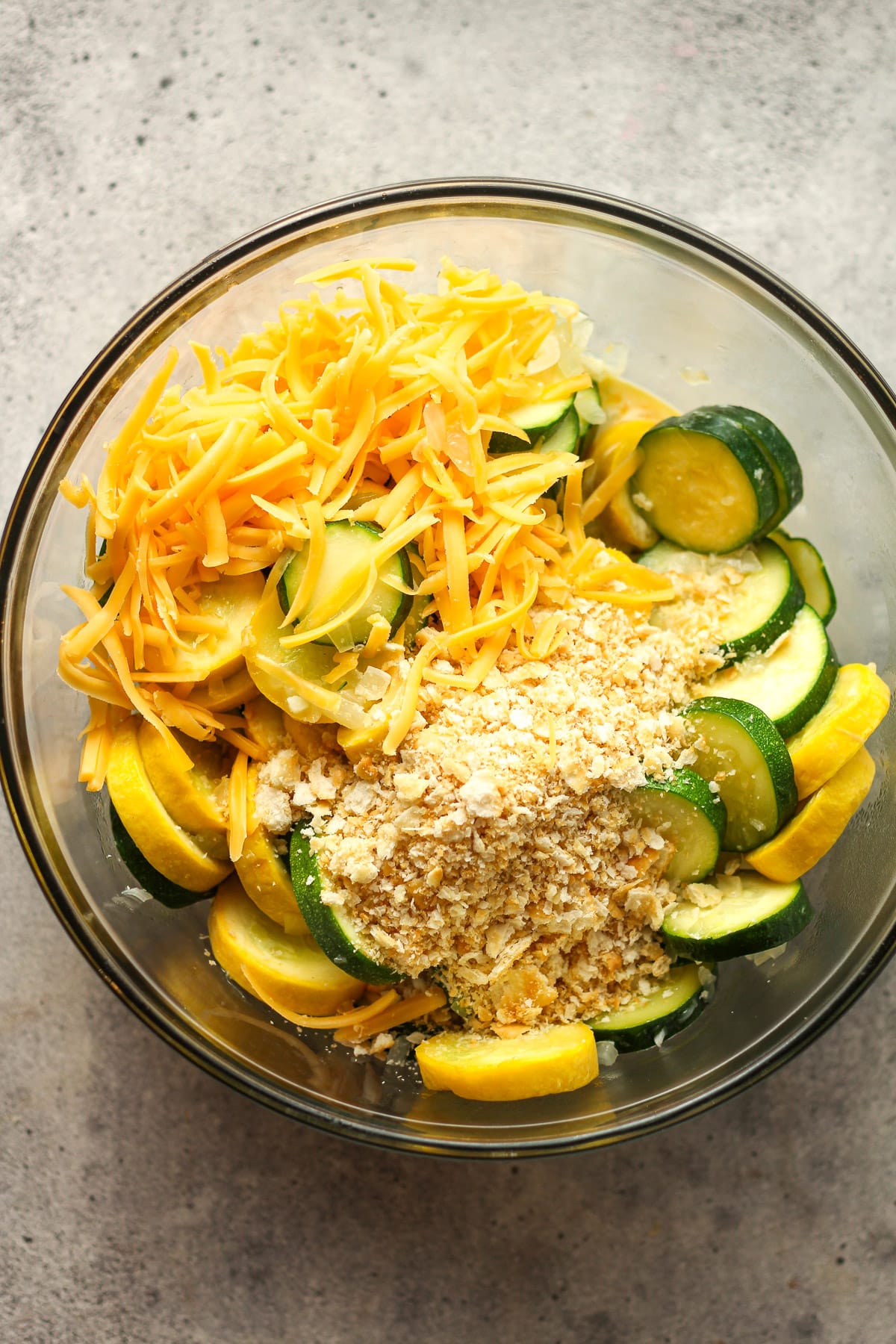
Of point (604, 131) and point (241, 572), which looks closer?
point (241, 572)

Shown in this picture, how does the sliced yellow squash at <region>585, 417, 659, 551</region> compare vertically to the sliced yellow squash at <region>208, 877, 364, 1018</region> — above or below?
above

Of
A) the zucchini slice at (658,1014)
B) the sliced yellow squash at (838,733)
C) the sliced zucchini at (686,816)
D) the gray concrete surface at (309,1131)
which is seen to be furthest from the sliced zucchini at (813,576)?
the zucchini slice at (658,1014)

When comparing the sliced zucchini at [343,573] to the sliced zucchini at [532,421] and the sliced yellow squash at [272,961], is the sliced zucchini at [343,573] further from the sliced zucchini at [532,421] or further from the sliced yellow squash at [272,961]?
the sliced yellow squash at [272,961]

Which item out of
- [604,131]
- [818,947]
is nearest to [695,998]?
[818,947]

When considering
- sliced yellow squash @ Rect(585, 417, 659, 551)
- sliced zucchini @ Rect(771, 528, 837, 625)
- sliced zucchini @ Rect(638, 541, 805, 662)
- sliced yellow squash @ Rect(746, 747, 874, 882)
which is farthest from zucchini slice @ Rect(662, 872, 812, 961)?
sliced yellow squash @ Rect(585, 417, 659, 551)

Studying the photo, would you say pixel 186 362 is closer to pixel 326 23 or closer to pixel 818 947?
pixel 326 23

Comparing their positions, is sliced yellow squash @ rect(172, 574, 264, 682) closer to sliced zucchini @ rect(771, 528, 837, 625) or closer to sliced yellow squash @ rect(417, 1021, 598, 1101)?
sliced yellow squash @ rect(417, 1021, 598, 1101)
